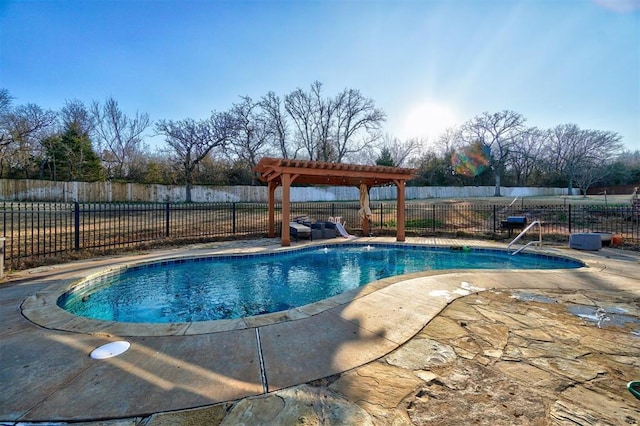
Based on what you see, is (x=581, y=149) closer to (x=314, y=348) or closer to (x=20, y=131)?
(x=314, y=348)

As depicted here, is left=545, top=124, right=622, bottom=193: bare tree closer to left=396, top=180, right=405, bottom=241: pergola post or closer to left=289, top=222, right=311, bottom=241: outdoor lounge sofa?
left=396, top=180, right=405, bottom=241: pergola post

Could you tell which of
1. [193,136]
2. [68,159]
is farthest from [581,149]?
[68,159]

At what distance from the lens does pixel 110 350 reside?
2.51 metres

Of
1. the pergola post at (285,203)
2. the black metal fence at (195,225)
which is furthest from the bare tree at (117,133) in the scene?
the pergola post at (285,203)

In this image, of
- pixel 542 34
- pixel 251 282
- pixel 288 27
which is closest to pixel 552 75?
pixel 542 34

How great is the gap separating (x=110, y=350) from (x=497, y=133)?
132 ft

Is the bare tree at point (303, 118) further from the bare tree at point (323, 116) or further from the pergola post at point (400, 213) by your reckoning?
the pergola post at point (400, 213)

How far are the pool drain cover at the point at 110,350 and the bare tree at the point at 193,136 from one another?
25041mm

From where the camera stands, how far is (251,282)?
593cm

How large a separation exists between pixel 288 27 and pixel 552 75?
908 cm

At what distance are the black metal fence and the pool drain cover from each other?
5.07 meters

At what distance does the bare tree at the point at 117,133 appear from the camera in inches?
1172

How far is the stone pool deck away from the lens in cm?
173

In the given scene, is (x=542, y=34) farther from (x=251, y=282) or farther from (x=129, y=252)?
(x=129, y=252)
